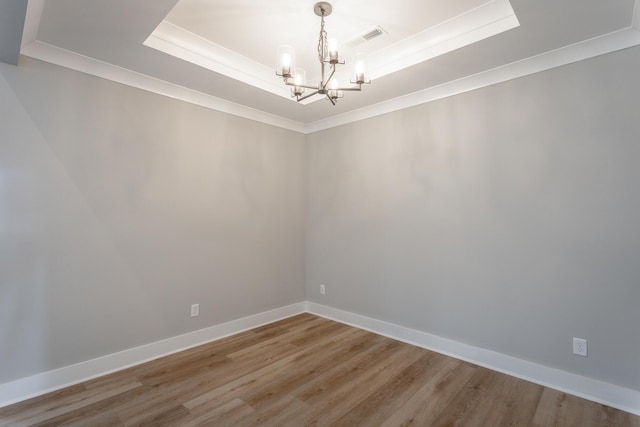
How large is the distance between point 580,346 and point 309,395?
2070 mm

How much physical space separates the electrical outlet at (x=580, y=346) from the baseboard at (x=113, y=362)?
300 centimetres

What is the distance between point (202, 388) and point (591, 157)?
3447mm

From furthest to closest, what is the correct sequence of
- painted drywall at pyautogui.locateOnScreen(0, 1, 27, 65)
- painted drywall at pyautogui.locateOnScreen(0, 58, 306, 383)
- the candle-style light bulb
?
painted drywall at pyautogui.locateOnScreen(0, 58, 306, 383) < the candle-style light bulb < painted drywall at pyautogui.locateOnScreen(0, 1, 27, 65)

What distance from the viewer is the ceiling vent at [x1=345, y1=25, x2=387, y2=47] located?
2.47 meters

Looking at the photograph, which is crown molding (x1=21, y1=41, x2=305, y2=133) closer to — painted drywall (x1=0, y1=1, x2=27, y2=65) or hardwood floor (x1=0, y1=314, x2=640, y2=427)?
painted drywall (x1=0, y1=1, x2=27, y2=65)

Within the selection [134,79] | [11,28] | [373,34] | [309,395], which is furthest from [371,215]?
[11,28]

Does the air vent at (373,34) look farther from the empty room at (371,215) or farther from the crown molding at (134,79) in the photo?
the crown molding at (134,79)

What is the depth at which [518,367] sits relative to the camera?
2.50m

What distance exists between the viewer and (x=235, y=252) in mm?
3459

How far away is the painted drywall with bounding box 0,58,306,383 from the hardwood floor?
39cm

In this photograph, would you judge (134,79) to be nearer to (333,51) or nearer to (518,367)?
→ (333,51)

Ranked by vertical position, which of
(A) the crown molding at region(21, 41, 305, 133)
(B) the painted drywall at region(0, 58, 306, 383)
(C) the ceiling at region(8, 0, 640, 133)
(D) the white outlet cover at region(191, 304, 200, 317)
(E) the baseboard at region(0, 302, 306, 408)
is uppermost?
(C) the ceiling at region(8, 0, 640, 133)

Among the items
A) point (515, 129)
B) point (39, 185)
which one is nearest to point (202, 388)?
point (39, 185)

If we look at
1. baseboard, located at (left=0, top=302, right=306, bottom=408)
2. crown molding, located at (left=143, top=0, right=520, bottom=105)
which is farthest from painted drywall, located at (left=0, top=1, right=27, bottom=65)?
baseboard, located at (left=0, top=302, right=306, bottom=408)
